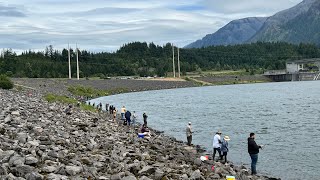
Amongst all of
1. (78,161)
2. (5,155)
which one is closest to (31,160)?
(5,155)

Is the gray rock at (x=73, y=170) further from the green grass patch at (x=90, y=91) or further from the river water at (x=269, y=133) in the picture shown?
the green grass patch at (x=90, y=91)

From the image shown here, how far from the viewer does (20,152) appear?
15.0 metres

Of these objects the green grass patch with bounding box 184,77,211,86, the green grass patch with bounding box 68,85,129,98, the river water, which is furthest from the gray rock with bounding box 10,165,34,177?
the green grass patch with bounding box 184,77,211,86

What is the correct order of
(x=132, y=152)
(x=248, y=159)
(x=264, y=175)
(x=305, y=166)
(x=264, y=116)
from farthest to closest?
(x=264, y=116) → (x=248, y=159) → (x=305, y=166) → (x=264, y=175) → (x=132, y=152)

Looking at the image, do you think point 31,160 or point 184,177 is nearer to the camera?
point 31,160

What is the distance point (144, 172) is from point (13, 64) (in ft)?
567

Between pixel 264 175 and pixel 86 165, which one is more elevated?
pixel 86 165

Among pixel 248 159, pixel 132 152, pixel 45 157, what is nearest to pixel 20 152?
pixel 45 157

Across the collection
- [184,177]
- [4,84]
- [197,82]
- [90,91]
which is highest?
[4,84]

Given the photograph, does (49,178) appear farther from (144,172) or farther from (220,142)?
(220,142)

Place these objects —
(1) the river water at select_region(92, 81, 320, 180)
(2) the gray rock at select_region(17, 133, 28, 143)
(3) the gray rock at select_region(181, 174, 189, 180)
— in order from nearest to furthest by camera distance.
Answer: (3) the gray rock at select_region(181, 174, 189, 180) < (2) the gray rock at select_region(17, 133, 28, 143) < (1) the river water at select_region(92, 81, 320, 180)

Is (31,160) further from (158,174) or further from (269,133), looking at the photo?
(269,133)

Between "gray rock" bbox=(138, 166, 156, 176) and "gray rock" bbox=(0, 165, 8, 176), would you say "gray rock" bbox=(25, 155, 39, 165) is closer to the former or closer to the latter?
"gray rock" bbox=(0, 165, 8, 176)

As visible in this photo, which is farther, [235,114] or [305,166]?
[235,114]
